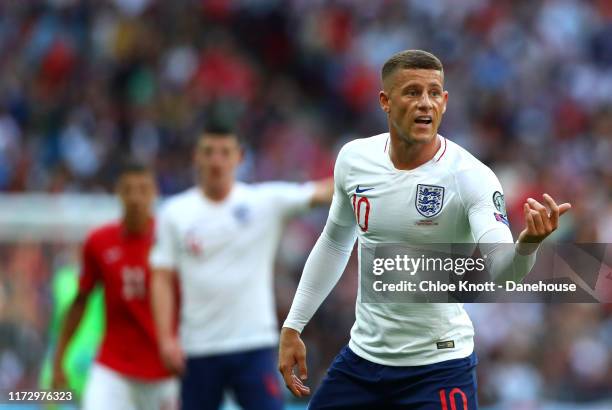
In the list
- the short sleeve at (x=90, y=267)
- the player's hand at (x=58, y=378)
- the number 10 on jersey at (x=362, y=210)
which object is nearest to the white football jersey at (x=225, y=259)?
the short sleeve at (x=90, y=267)

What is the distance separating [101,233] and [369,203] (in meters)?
3.65

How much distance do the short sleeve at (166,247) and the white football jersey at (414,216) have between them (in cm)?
278

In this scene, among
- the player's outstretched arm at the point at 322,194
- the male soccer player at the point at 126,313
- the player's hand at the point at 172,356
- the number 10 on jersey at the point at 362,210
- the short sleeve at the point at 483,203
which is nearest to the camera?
the short sleeve at the point at 483,203

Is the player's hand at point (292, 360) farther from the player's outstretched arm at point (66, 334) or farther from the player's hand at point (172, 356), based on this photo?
the player's outstretched arm at point (66, 334)

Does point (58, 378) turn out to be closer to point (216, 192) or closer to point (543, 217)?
point (216, 192)

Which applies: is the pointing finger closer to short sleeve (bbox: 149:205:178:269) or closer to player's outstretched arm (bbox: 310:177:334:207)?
player's outstretched arm (bbox: 310:177:334:207)

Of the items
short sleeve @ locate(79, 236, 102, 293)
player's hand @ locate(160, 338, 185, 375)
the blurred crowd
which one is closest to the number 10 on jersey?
player's hand @ locate(160, 338, 185, 375)

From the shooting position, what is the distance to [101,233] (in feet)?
29.2

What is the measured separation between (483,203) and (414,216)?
1.15 ft

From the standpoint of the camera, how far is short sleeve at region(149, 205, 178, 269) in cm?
841

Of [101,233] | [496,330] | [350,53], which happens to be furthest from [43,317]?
[350,53]

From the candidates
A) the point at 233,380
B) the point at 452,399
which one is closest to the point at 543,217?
the point at 452,399

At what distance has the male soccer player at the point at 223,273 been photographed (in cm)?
819

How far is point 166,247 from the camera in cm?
843
